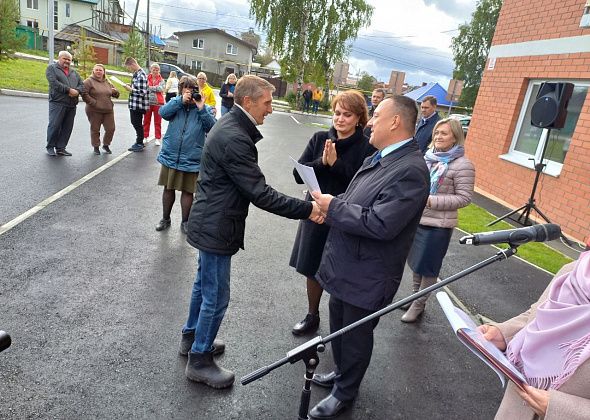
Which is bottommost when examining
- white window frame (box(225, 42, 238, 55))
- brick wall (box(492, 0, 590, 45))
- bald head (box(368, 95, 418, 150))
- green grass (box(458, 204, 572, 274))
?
green grass (box(458, 204, 572, 274))

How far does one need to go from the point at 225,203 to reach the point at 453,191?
7.12ft

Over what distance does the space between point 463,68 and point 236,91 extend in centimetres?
4557

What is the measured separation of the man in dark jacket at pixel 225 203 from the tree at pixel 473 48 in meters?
43.5

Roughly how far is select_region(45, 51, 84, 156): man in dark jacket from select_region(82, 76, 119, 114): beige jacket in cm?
21

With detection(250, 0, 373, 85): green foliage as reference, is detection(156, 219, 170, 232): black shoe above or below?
below

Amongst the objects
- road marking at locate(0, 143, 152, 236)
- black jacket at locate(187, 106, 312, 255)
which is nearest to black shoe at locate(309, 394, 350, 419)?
black jacket at locate(187, 106, 312, 255)

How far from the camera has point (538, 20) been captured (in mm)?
8492

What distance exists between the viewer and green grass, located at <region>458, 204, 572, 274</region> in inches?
234

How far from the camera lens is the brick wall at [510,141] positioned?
7.01 m

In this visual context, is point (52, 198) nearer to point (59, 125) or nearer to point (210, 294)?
point (59, 125)

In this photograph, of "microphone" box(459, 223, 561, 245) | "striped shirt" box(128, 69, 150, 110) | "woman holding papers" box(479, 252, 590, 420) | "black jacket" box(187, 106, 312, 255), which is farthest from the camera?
"striped shirt" box(128, 69, 150, 110)

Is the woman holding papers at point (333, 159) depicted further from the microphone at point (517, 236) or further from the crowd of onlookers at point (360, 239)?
the microphone at point (517, 236)

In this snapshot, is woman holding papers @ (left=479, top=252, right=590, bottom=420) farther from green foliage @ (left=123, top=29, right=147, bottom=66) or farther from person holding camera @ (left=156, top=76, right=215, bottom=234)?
green foliage @ (left=123, top=29, right=147, bottom=66)

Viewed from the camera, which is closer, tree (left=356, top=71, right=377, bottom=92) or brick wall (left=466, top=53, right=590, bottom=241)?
brick wall (left=466, top=53, right=590, bottom=241)
